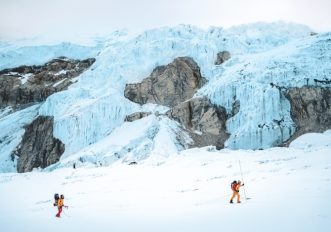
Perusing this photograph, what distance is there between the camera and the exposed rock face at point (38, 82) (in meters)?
84.1

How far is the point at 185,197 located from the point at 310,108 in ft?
130

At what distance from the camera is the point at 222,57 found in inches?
2943

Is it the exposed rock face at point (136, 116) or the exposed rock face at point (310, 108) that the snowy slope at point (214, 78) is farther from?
the exposed rock face at point (136, 116)

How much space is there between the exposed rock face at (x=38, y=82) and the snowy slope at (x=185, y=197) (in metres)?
44.2

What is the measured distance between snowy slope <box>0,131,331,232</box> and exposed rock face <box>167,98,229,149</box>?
14581 millimetres

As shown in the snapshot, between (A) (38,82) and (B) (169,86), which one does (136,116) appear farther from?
(A) (38,82)

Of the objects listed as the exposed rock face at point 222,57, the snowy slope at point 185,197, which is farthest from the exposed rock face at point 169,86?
the snowy slope at point 185,197

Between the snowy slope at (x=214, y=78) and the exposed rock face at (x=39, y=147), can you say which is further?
the exposed rock face at (x=39, y=147)

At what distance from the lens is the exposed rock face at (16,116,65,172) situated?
6506 centimetres

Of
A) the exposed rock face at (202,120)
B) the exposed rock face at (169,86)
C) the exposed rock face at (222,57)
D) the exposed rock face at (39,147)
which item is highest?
the exposed rock face at (222,57)

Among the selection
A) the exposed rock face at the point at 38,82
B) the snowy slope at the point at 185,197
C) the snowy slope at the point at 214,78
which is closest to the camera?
the snowy slope at the point at 185,197

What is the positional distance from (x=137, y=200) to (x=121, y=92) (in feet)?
165

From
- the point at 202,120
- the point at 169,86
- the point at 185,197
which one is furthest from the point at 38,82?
the point at 185,197

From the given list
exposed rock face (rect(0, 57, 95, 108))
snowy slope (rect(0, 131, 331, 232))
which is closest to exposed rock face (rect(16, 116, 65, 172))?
exposed rock face (rect(0, 57, 95, 108))
